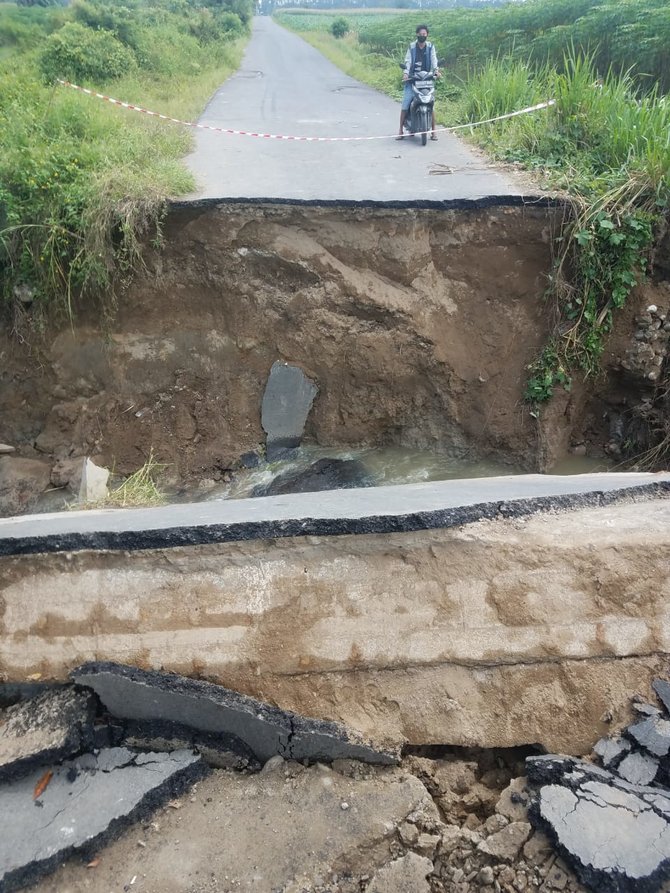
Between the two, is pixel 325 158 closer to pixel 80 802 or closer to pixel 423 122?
pixel 423 122

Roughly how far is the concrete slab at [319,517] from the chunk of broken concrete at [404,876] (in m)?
1.12

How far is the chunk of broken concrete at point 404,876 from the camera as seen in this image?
197cm

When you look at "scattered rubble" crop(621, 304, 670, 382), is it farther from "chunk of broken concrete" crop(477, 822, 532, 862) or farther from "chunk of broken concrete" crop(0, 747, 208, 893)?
"chunk of broken concrete" crop(0, 747, 208, 893)

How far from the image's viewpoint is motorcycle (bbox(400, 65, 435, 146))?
23.9 feet

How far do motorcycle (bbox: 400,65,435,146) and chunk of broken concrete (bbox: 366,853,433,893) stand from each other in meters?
7.24

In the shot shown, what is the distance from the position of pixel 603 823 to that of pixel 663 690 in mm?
656

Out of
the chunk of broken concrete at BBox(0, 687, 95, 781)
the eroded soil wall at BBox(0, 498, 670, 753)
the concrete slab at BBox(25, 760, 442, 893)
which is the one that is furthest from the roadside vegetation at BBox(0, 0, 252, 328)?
the concrete slab at BBox(25, 760, 442, 893)

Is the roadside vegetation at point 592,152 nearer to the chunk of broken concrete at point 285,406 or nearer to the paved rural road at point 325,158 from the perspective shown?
the paved rural road at point 325,158

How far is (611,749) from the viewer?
2.40 m

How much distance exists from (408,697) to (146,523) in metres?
1.34

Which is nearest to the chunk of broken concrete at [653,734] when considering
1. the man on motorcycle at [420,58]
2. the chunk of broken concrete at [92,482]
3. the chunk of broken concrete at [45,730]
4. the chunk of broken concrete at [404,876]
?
the chunk of broken concrete at [404,876]

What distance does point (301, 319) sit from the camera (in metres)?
→ 5.86

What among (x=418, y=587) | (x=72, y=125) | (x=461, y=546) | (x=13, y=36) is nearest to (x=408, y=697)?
(x=418, y=587)

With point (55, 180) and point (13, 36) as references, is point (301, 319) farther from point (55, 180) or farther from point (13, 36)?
point (13, 36)
